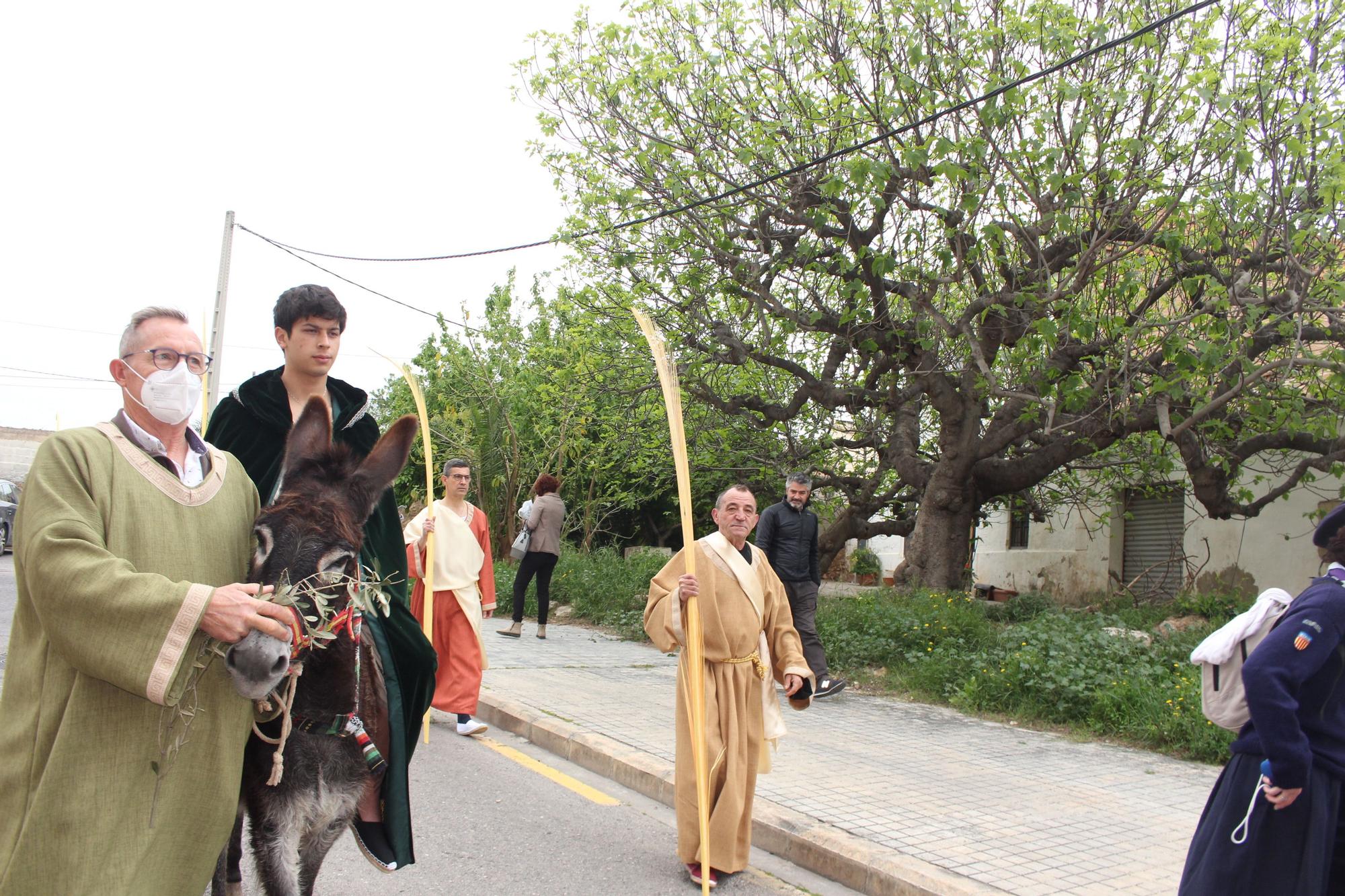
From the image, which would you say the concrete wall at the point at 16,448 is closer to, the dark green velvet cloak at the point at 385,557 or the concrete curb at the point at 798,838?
the concrete curb at the point at 798,838

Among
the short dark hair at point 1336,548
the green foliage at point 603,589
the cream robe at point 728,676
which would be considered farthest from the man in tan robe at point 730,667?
the green foliage at point 603,589

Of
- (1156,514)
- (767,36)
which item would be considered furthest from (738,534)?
(1156,514)

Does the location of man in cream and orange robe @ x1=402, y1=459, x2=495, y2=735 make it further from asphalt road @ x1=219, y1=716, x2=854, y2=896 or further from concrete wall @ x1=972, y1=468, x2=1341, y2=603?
concrete wall @ x1=972, y1=468, x2=1341, y2=603

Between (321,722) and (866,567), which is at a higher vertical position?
(866,567)

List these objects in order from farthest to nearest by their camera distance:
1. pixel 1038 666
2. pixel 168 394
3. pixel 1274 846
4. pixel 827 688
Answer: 1. pixel 827 688
2. pixel 1038 666
3. pixel 1274 846
4. pixel 168 394

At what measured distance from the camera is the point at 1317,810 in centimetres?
314

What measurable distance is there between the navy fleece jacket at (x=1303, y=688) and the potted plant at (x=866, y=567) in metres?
20.0

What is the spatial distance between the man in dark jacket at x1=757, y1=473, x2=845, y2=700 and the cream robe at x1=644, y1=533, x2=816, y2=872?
4.24 m

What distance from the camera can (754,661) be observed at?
492 centimetres

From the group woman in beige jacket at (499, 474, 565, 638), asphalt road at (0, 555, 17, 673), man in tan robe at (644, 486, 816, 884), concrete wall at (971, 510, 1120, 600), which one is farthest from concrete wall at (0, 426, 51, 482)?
man in tan robe at (644, 486, 816, 884)

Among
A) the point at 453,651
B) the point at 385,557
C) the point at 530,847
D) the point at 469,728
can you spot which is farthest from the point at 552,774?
the point at 385,557

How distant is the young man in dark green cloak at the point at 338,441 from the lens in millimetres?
3137

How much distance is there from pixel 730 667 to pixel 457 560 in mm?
3517

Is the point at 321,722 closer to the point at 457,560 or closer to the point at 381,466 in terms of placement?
the point at 381,466
